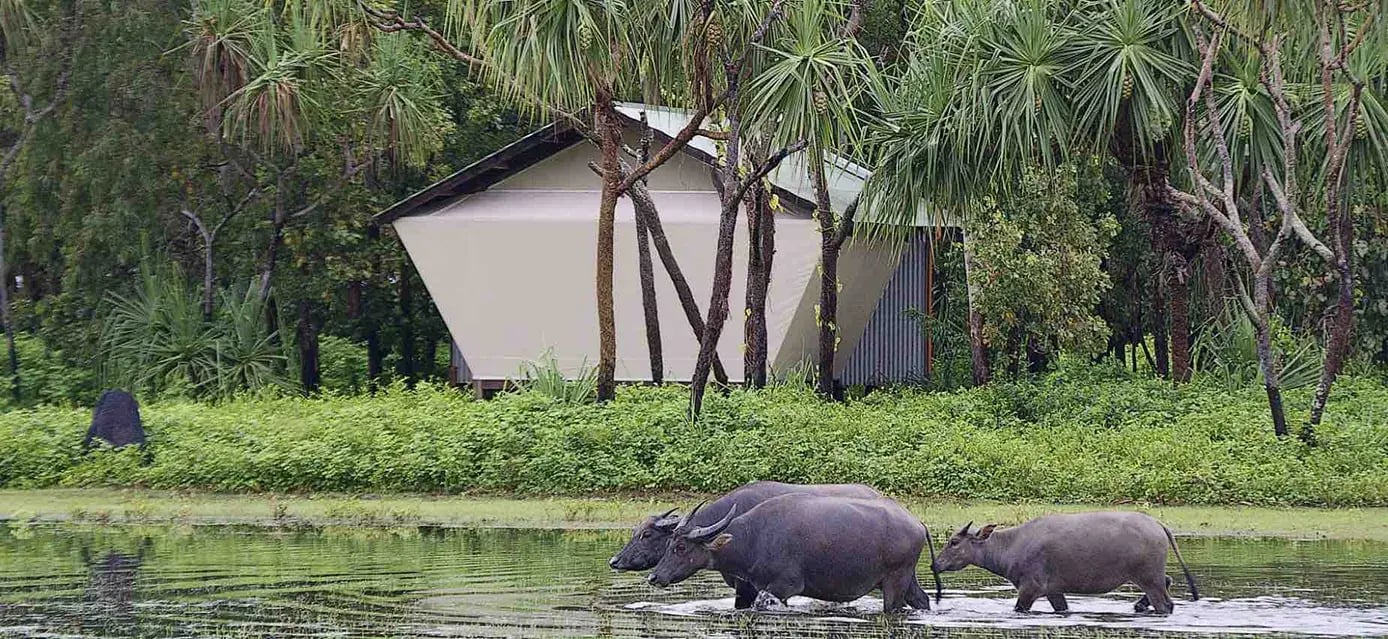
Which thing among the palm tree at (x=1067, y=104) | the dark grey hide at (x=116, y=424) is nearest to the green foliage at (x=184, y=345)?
the dark grey hide at (x=116, y=424)

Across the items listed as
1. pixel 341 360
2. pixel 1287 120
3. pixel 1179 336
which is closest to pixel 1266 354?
pixel 1287 120

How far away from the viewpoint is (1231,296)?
2444cm

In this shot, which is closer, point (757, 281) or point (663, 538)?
point (663, 538)

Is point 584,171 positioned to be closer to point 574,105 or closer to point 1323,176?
point 574,105

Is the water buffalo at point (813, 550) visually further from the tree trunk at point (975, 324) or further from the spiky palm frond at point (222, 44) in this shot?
the spiky palm frond at point (222, 44)

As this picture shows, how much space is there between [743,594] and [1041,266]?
36.3 ft

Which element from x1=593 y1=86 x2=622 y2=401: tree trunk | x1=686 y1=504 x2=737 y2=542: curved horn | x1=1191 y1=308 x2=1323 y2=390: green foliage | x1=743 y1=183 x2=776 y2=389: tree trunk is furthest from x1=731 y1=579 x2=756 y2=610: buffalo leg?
x1=1191 y1=308 x2=1323 y2=390: green foliage

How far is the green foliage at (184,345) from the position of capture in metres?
24.1

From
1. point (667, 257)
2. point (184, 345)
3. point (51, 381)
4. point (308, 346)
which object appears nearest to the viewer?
point (667, 257)

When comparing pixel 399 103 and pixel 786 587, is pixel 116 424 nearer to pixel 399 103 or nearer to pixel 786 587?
pixel 399 103

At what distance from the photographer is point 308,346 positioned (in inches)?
1062

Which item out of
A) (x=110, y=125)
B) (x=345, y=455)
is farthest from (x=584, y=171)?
(x=345, y=455)

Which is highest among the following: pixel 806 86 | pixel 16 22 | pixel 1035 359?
pixel 16 22

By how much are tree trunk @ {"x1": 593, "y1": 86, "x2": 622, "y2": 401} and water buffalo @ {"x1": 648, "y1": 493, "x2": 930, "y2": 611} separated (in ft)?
25.0
